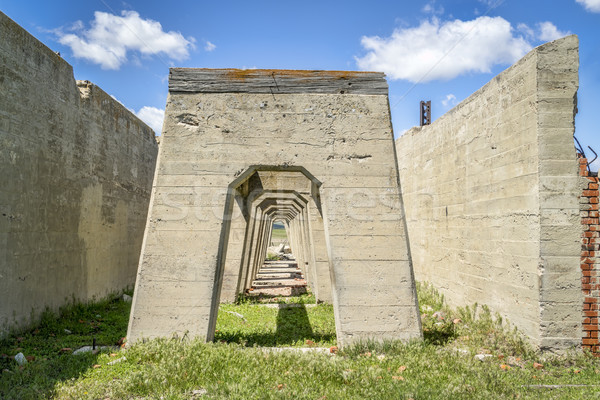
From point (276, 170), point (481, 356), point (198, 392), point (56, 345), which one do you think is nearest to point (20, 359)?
point (56, 345)

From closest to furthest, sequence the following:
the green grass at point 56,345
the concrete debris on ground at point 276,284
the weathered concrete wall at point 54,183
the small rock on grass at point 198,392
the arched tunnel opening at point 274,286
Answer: the small rock on grass at point 198,392 < the green grass at point 56,345 < the weathered concrete wall at point 54,183 < the arched tunnel opening at point 274,286 < the concrete debris on ground at point 276,284

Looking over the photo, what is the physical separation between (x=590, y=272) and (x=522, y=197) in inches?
49.2

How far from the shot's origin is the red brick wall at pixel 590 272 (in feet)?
18.5

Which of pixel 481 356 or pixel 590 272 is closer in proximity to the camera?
pixel 590 272

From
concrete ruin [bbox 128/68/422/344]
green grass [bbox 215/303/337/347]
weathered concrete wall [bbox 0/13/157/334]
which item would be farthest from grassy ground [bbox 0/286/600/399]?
weathered concrete wall [bbox 0/13/157/334]

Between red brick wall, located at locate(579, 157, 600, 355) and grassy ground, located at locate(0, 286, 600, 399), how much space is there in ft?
0.99

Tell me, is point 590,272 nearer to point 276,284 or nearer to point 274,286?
point 274,286

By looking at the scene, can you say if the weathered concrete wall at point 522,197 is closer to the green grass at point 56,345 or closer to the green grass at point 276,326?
the green grass at point 276,326

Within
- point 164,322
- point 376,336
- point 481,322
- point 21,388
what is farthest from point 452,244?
point 21,388

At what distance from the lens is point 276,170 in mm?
6055

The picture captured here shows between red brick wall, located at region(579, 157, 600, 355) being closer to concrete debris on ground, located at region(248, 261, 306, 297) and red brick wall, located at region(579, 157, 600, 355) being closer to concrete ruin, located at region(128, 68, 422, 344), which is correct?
concrete ruin, located at region(128, 68, 422, 344)

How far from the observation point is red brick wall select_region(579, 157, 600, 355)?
5.65 m

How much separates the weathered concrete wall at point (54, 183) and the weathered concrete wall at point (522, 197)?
7.40 meters

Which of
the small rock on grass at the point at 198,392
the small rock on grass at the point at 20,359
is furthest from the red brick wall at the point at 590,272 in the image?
the small rock on grass at the point at 20,359
